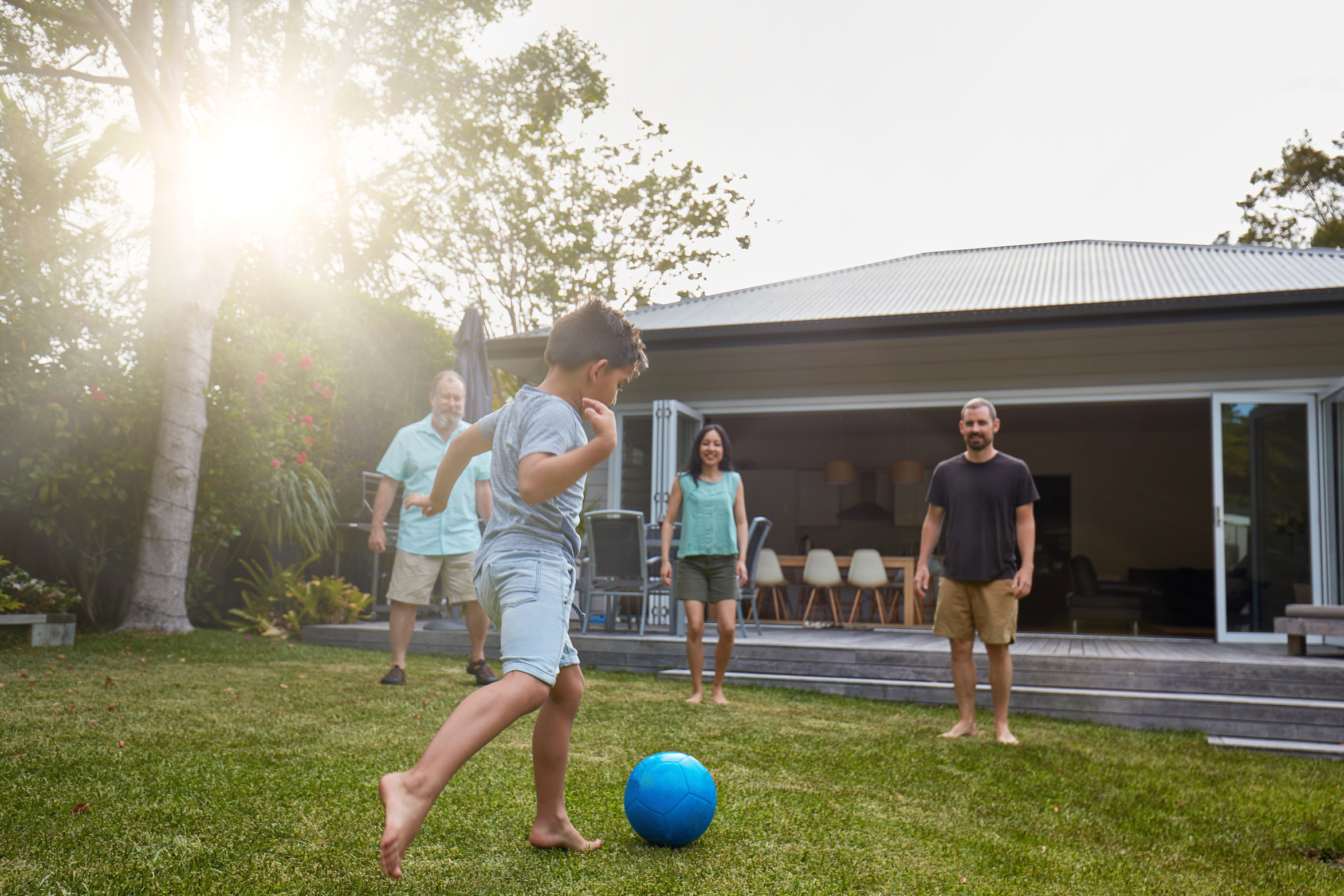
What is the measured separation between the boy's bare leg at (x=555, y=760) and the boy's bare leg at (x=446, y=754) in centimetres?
20

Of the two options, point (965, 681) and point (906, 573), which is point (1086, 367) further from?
point (965, 681)

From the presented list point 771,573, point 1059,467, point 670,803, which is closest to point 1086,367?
point 771,573

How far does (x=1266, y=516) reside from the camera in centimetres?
781

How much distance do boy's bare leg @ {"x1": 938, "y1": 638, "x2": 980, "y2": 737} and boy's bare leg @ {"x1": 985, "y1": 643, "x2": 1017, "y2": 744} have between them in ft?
0.32

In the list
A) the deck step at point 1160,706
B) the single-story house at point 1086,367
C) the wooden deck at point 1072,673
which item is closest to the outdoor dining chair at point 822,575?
the single-story house at point 1086,367

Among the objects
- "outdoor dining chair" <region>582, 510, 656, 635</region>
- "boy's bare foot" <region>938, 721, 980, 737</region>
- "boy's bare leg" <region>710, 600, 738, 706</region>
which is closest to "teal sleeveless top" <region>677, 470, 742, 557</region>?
"boy's bare leg" <region>710, 600, 738, 706</region>

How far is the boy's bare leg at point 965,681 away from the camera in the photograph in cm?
448

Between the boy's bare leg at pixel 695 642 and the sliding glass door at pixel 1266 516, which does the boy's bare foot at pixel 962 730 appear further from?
the sliding glass door at pixel 1266 516

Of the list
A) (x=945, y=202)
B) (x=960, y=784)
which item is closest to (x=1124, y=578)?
(x=945, y=202)

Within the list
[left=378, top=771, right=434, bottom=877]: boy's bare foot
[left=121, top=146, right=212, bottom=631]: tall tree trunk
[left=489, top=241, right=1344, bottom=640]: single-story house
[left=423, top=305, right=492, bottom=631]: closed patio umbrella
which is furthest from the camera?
[left=489, top=241, right=1344, bottom=640]: single-story house

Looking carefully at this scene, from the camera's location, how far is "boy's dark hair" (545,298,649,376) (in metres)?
2.12

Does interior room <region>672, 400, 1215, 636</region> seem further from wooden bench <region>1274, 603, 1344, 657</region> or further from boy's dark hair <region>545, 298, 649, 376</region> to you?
boy's dark hair <region>545, 298, 649, 376</region>

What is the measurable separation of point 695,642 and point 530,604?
3.19 m

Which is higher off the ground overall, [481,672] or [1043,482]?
[1043,482]
